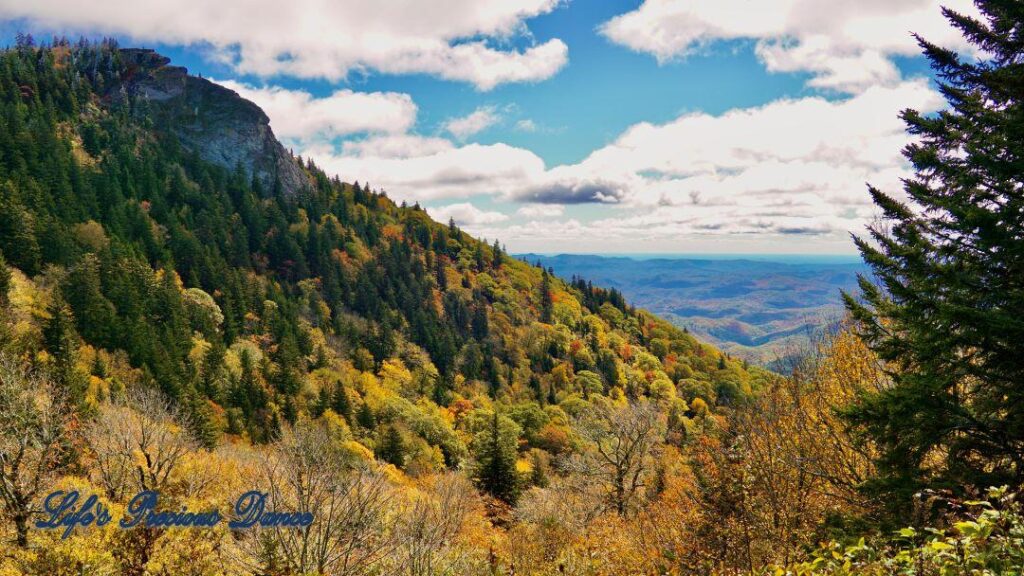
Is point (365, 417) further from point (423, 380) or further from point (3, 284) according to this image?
point (3, 284)

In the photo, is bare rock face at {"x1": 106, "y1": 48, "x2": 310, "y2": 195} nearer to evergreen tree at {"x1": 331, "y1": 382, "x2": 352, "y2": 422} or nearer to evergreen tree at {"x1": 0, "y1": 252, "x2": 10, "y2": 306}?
evergreen tree at {"x1": 0, "y1": 252, "x2": 10, "y2": 306}

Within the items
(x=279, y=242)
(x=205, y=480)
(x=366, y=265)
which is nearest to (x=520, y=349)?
(x=366, y=265)

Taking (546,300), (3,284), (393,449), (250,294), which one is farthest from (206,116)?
(393,449)

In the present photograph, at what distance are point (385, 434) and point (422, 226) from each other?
133703 mm

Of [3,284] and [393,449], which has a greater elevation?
[3,284]

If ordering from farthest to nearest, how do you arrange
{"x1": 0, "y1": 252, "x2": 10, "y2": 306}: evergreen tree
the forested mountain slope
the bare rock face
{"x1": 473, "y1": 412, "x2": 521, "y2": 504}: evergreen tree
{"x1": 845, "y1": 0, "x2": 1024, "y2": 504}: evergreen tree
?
the bare rock face → the forested mountain slope → {"x1": 0, "y1": 252, "x2": 10, "y2": 306}: evergreen tree → {"x1": 473, "y1": 412, "x2": 521, "y2": 504}: evergreen tree → {"x1": 845, "y1": 0, "x2": 1024, "y2": 504}: evergreen tree

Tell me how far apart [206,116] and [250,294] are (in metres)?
102

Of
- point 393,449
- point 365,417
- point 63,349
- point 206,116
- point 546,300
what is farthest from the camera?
point 546,300

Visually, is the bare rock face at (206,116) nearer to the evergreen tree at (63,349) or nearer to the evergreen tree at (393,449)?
the evergreen tree at (63,349)

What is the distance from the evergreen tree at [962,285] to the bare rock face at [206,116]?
186944 millimetres

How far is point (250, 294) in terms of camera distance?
334 feet

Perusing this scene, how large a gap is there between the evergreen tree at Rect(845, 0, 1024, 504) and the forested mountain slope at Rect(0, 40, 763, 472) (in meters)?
55.7

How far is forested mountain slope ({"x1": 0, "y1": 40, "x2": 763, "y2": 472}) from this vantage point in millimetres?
66625

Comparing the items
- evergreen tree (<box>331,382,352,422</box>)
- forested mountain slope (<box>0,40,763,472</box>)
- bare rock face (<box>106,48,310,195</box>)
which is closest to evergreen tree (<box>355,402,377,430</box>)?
forested mountain slope (<box>0,40,763,472</box>)
